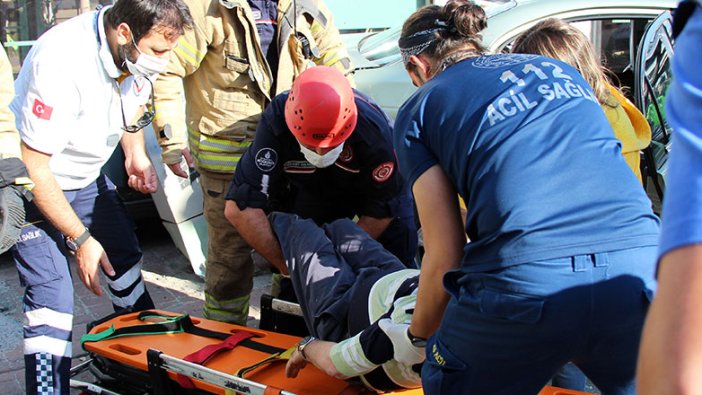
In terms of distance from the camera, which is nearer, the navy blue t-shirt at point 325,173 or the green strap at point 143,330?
the green strap at point 143,330

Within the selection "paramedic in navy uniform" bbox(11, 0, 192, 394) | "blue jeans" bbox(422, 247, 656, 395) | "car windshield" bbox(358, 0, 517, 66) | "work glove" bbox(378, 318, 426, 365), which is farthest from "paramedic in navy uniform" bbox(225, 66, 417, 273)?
"car windshield" bbox(358, 0, 517, 66)

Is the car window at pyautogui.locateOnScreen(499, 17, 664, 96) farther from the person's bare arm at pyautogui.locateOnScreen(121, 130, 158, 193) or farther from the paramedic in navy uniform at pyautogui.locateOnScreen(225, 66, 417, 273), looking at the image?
the person's bare arm at pyautogui.locateOnScreen(121, 130, 158, 193)

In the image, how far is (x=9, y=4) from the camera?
469cm

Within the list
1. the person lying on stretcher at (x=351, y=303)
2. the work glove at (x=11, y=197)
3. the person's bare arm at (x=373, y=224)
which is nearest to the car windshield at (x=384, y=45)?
the person's bare arm at (x=373, y=224)

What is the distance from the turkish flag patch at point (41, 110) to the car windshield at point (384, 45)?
2.43m

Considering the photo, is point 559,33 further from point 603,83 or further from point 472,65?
point 472,65

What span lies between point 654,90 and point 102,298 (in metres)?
3.32

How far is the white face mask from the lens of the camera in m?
2.97

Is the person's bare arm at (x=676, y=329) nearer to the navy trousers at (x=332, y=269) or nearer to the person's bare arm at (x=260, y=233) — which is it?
the navy trousers at (x=332, y=269)

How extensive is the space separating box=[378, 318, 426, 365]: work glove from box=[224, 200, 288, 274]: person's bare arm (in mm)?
1033

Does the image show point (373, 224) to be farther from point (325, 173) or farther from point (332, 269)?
point (332, 269)

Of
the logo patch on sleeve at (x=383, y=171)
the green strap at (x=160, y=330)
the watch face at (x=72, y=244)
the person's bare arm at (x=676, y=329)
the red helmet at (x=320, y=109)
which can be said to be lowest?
the green strap at (x=160, y=330)

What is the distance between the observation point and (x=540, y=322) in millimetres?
1615

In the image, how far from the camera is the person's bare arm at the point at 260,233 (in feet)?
9.97
